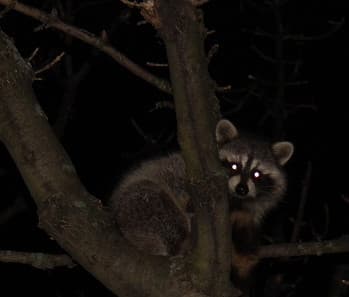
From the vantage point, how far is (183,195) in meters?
5.73

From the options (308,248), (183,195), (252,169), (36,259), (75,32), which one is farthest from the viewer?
(252,169)

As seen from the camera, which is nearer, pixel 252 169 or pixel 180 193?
pixel 180 193

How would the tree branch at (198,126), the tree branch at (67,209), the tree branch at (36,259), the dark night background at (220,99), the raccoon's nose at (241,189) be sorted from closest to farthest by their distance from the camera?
the tree branch at (198,126) → the tree branch at (67,209) → the tree branch at (36,259) → the raccoon's nose at (241,189) → the dark night background at (220,99)

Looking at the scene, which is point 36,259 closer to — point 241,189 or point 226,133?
point 241,189

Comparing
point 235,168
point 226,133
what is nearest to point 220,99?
point 226,133

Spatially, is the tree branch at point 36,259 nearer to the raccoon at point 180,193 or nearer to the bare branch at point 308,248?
the raccoon at point 180,193

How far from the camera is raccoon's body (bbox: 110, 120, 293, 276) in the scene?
5328mm

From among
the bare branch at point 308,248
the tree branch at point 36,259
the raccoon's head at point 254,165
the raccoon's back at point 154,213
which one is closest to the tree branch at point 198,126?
the bare branch at point 308,248

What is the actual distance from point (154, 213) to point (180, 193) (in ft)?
1.31

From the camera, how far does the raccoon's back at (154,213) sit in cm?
534

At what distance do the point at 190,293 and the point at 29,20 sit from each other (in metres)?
9.30

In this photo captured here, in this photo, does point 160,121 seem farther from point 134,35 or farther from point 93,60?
point 93,60

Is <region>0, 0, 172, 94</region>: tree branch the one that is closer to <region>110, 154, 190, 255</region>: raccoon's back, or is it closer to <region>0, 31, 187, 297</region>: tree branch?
<region>0, 31, 187, 297</region>: tree branch

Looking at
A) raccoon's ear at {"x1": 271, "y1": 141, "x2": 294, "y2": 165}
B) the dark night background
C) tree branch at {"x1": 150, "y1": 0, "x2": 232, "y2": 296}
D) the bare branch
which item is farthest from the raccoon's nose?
the dark night background
